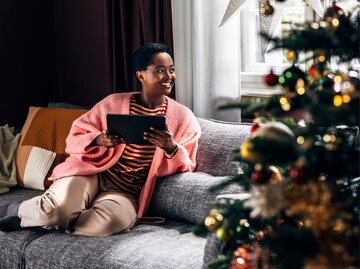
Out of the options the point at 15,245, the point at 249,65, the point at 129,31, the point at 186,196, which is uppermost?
the point at 129,31

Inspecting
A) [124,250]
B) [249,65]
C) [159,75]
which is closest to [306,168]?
[124,250]

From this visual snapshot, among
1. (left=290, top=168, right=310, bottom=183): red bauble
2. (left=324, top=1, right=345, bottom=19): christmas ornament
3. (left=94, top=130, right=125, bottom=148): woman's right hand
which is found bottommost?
(left=94, top=130, right=125, bottom=148): woman's right hand

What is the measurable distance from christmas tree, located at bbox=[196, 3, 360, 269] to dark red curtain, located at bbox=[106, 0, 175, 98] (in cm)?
191

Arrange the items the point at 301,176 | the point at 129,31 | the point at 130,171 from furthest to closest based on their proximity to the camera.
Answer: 1. the point at 129,31
2. the point at 130,171
3. the point at 301,176

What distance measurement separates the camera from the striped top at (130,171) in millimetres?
3104

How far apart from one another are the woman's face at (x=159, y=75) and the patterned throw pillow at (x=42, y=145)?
0.54 meters

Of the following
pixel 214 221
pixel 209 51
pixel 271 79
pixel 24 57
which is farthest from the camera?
pixel 24 57

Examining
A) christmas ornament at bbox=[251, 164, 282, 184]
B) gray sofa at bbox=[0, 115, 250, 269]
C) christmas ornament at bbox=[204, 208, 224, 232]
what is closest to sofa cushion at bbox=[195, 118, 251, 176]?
gray sofa at bbox=[0, 115, 250, 269]

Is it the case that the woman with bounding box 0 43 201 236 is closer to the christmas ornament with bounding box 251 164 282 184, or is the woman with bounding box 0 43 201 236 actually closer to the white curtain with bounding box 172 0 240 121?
the white curtain with bounding box 172 0 240 121

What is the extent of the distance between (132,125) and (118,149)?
0.75 ft

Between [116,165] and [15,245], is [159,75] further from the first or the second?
[15,245]

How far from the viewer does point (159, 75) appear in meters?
3.13

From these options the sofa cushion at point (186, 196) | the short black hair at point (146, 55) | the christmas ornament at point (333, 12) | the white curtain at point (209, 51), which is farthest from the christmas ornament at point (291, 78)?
the white curtain at point (209, 51)

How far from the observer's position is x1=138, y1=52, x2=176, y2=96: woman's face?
123 inches
